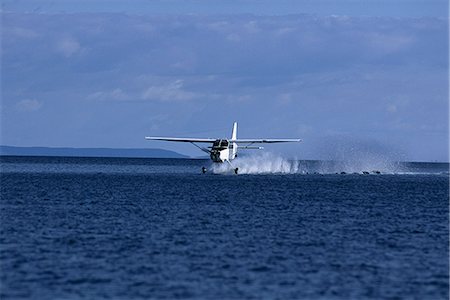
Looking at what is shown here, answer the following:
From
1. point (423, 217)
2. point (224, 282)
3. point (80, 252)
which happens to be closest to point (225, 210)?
point (423, 217)

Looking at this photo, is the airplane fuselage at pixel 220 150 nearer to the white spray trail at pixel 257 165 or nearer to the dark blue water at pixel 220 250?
the white spray trail at pixel 257 165

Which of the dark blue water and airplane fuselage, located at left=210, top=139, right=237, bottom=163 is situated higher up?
airplane fuselage, located at left=210, top=139, right=237, bottom=163

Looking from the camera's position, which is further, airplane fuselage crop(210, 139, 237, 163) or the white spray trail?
the white spray trail

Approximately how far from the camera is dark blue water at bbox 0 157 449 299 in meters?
29.2

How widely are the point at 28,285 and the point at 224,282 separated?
21.2ft

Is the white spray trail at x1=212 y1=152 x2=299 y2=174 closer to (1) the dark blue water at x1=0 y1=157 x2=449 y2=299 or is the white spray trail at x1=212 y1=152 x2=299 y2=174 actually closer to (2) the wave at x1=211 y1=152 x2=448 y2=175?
(2) the wave at x1=211 y1=152 x2=448 y2=175

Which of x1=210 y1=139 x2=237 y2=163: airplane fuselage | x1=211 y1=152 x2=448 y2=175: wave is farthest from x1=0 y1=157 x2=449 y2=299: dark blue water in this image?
x1=211 y1=152 x2=448 y2=175: wave

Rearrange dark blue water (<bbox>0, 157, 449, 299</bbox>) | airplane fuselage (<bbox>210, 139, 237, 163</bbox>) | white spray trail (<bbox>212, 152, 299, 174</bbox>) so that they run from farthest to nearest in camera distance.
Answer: white spray trail (<bbox>212, 152, 299, 174</bbox>) → airplane fuselage (<bbox>210, 139, 237, 163</bbox>) → dark blue water (<bbox>0, 157, 449, 299</bbox>)

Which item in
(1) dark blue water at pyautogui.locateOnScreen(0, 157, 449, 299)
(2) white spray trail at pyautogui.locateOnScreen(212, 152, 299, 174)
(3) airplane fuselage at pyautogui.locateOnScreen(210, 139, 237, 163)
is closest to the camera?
(1) dark blue water at pyautogui.locateOnScreen(0, 157, 449, 299)

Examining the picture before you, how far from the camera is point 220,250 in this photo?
37844mm

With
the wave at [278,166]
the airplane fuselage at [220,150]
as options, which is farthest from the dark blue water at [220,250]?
the wave at [278,166]

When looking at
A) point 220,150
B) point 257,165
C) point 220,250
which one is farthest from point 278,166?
point 220,250

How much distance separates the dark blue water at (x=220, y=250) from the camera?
29.2 metres

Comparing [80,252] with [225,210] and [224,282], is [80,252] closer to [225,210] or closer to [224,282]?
[224,282]
